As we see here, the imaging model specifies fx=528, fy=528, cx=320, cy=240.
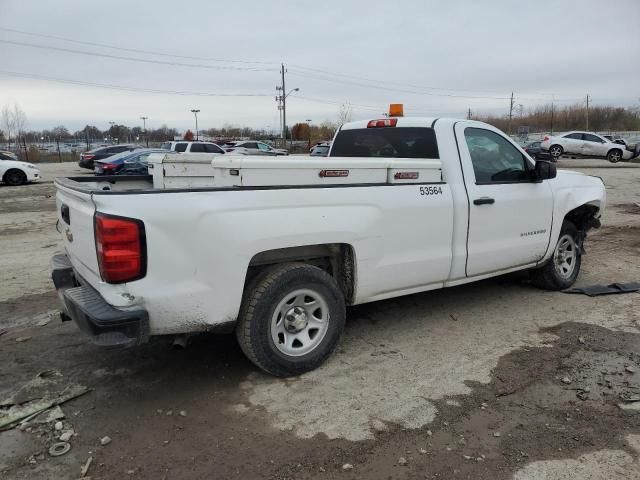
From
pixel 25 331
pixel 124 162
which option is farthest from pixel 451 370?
pixel 124 162

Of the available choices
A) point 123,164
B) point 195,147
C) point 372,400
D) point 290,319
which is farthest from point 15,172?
point 372,400

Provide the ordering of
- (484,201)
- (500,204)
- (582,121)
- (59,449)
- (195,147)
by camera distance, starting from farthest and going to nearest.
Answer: (582,121) < (195,147) < (500,204) < (484,201) < (59,449)

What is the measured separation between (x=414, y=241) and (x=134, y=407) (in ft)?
8.00

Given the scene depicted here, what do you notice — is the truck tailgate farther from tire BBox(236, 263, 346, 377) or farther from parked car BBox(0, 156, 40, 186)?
parked car BBox(0, 156, 40, 186)

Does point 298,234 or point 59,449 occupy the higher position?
point 298,234

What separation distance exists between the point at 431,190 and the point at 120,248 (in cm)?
254

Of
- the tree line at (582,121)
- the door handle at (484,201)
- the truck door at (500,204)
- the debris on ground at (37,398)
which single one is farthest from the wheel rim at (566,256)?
the tree line at (582,121)

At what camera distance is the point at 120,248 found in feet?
10.1

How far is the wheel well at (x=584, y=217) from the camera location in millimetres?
6285

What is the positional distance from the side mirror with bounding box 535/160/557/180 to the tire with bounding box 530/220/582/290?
3.03 feet

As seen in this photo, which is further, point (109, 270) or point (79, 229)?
point (79, 229)

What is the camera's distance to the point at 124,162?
20734mm

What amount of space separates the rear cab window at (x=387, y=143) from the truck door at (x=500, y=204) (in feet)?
0.99

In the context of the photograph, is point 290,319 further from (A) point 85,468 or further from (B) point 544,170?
(B) point 544,170
